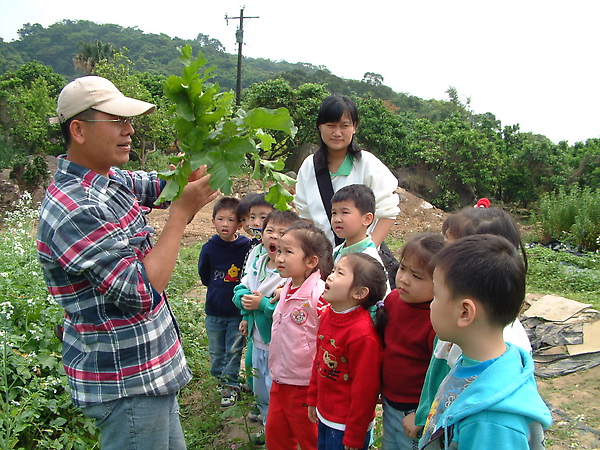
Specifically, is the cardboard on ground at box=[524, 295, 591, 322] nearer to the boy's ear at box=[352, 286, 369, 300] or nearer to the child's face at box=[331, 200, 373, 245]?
the child's face at box=[331, 200, 373, 245]

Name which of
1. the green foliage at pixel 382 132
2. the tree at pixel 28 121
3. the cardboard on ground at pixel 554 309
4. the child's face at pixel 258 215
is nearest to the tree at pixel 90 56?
the tree at pixel 28 121

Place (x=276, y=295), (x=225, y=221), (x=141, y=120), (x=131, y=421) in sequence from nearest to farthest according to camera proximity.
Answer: (x=131, y=421)
(x=276, y=295)
(x=225, y=221)
(x=141, y=120)

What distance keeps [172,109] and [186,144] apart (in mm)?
128

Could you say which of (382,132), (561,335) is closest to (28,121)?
(382,132)

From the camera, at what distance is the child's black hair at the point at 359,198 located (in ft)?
9.19

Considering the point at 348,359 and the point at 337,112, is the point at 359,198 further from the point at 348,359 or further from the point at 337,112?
the point at 348,359

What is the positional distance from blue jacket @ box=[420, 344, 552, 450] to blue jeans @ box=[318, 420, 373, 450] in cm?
95

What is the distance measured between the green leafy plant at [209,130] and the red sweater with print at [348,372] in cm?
96

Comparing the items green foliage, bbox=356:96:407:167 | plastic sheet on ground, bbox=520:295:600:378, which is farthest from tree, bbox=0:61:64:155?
plastic sheet on ground, bbox=520:295:600:378

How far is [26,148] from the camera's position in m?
22.3

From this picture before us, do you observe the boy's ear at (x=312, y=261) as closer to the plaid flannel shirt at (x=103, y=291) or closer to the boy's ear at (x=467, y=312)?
the plaid flannel shirt at (x=103, y=291)

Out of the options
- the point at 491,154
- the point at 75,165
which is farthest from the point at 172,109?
the point at 491,154

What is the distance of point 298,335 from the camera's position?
8.65 ft

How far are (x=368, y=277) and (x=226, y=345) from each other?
71.6 inches
